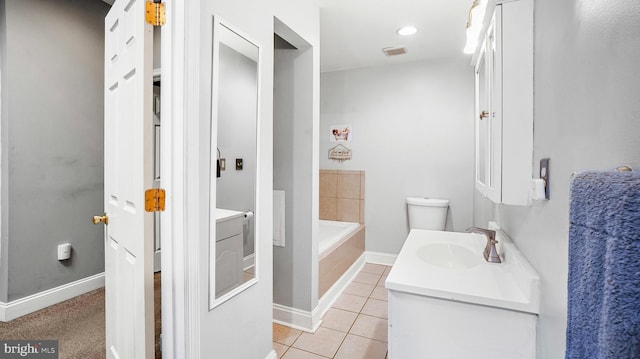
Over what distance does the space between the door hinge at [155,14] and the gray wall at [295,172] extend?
3.70 feet

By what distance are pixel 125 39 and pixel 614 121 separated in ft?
5.80

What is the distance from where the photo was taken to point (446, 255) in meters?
1.72

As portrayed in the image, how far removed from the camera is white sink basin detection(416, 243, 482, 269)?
1617mm

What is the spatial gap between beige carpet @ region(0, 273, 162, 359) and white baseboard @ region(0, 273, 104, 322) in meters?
0.04

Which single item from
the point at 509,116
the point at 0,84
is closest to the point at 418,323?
the point at 509,116

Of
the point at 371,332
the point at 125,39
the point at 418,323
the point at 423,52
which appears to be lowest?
the point at 371,332

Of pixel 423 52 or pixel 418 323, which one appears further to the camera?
pixel 423 52

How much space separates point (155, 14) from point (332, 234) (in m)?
2.61

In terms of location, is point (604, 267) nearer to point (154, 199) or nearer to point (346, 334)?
point (154, 199)

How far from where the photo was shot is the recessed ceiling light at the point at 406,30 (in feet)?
8.57

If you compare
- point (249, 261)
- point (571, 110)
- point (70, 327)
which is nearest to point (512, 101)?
point (571, 110)

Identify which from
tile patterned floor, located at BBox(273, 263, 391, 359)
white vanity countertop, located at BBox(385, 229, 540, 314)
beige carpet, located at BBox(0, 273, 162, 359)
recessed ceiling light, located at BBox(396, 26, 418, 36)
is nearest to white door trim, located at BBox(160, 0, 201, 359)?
beige carpet, located at BBox(0, 273, 162, 359)

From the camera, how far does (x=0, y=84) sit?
84.8 inches

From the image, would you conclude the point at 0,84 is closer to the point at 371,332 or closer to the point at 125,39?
the point at 125,39
